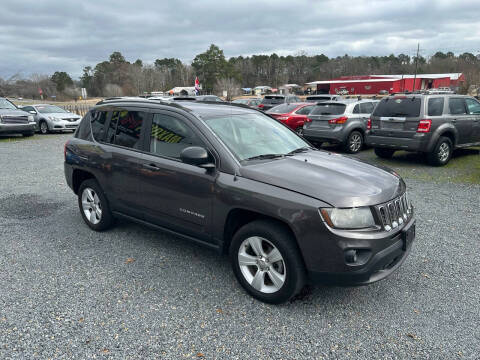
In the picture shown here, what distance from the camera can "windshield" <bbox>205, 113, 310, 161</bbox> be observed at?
3.78m

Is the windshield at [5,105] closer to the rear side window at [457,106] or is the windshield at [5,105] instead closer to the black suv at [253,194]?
the black suv at [253,194]

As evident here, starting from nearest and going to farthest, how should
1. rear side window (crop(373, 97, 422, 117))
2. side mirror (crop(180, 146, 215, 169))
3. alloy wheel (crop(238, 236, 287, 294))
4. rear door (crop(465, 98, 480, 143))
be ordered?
alloy wheel (crop(238, 236, 287, 294)) < side mirror (crop(180, 146, 215, 169)) < rear side window (crop(373, 97, 422, 117)) < rear door (crop(465, 98, 480, 143))

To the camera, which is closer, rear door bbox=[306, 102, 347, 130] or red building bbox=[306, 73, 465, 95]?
rear door bbox=[306, 102, 347, 130]

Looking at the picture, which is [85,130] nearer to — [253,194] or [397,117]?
[253,194]

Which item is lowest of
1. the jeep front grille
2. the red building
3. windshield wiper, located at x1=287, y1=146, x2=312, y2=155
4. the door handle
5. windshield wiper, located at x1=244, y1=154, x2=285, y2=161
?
the jeep front grille

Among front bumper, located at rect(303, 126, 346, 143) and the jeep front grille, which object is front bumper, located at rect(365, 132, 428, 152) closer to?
front bumper, located at rect(303, 126, 346, 143)

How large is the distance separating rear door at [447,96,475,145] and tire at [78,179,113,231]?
8.56m

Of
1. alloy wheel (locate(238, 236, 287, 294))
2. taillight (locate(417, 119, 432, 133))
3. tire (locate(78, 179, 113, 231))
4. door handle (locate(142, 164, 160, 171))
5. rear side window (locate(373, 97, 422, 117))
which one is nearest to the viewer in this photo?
alloy wheel (locate(238, 236, 287, 294))

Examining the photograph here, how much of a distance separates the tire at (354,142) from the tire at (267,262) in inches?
347

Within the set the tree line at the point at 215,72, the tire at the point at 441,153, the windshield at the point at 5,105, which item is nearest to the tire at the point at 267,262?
the tire at the point at 441,153

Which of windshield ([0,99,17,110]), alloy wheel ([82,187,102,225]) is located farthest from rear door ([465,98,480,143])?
windshield ([0,99,17,110])

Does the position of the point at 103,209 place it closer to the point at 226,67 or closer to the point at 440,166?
the point at 440,166

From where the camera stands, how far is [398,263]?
329cm

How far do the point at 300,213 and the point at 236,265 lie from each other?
92cm
